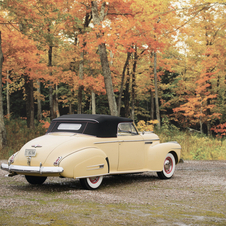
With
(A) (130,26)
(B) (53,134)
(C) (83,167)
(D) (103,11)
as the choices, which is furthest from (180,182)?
(D) (103,11)

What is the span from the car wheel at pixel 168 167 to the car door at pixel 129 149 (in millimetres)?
861

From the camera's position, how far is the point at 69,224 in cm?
407

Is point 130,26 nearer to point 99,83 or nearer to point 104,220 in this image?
point 99,83

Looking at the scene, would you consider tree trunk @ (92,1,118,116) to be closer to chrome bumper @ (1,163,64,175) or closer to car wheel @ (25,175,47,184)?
car wheel @ (25,175,47,184)

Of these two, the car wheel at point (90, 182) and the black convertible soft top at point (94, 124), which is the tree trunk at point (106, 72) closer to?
the black convertible soft top at point (94, 124)

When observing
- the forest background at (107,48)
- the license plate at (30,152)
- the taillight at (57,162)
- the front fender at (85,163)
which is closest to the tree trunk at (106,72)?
the forest background at (107,48)

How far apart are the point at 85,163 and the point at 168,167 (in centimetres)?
320

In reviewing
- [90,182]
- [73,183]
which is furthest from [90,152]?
[73,183]

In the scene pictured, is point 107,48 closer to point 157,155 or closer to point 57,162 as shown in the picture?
point 157,155

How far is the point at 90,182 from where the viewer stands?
266 inches

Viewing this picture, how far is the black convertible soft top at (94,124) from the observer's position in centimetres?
715

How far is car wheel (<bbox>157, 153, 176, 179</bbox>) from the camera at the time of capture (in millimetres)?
8602

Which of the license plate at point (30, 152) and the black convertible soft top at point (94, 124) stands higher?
the black convertible soft top at point (94, 124)

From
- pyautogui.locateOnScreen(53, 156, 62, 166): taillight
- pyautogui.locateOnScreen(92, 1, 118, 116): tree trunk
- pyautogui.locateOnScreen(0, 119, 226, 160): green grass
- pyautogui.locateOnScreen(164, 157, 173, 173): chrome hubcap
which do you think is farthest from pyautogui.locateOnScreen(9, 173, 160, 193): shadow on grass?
pyautogui.locateOnScreen(92, 1, 118, 116): tree trunk
